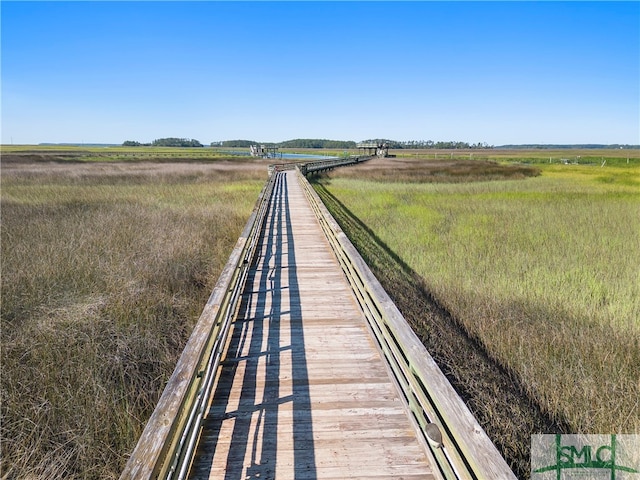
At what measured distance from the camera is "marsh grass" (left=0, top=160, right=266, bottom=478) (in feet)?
11.9

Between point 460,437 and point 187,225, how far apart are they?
12496 millimetres

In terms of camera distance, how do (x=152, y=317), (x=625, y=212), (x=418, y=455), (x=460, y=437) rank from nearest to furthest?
1. (x=460, y=437)
2. (x=418, y=455)
3. (x=152, y=317)
4. (x=625, y=212)

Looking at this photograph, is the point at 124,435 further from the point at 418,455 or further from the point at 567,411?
the point at 567,411

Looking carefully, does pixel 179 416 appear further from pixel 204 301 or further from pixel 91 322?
pixel 204 301

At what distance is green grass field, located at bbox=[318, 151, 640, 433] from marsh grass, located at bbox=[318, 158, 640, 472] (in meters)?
0.02

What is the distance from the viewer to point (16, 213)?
13859 mm

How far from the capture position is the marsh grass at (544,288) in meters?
4.41

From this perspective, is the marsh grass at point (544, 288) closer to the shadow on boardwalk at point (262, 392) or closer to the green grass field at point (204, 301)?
the green grass field at point (204, 301)

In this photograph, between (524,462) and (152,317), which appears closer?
(524,462)

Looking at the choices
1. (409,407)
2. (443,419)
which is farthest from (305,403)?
(443,419)

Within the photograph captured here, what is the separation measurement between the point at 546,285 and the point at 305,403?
275 inches

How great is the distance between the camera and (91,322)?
585cm

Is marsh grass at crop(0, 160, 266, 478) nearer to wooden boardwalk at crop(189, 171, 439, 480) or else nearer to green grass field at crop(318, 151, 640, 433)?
wooden boardwalk at crop(189, 171, 439, 480)

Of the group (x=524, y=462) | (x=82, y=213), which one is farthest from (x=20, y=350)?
(x=82, y=213)
